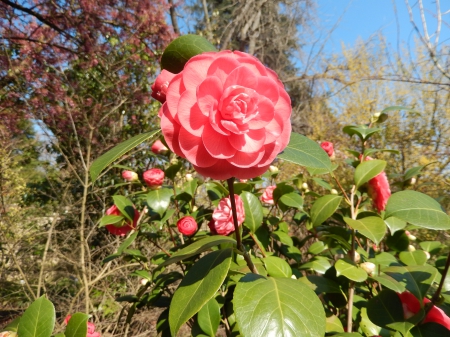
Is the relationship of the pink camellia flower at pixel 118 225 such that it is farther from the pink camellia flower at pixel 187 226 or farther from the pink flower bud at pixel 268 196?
the pink flower bud at pixel 268 196

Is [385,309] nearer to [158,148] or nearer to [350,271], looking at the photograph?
[350,271]

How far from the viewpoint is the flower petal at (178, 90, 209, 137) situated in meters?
0.40

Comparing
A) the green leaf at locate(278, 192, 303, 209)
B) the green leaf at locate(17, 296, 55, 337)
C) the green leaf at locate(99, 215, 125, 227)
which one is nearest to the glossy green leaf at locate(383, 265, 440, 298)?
the green leaf at locate(278, 192, 303, 209)

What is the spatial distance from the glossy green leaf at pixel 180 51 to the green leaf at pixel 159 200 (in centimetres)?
54

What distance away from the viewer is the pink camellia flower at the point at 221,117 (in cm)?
40

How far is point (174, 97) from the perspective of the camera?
0.41m

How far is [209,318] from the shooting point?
751 millimetres

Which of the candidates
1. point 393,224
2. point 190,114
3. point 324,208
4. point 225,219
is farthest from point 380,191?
point 190,114

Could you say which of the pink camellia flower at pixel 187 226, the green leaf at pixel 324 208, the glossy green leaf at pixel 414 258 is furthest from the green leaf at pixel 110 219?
the glossy green leaf at pixel 414 258

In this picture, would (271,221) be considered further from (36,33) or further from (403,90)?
(403,90)

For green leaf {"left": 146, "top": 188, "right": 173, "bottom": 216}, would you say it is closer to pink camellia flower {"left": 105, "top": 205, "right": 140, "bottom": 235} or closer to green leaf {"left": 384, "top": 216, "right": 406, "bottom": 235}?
pink camellia flower {"left": 105, "top": 205, "right": 140, "bottom": 235}

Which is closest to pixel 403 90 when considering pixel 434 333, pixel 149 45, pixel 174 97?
pixel 149 45

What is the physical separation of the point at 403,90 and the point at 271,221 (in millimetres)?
3952

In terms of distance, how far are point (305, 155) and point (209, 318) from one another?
0.51 m
